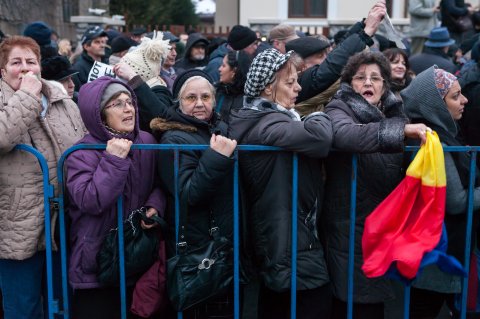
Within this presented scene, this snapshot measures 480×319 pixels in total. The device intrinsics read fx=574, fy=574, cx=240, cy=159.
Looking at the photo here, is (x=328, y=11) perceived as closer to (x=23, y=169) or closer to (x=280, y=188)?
(x=280, y=188)

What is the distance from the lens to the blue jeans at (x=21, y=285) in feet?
11.1

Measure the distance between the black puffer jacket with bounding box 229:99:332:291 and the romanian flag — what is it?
1.05 ft

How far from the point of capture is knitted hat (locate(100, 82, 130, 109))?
10.6 ft

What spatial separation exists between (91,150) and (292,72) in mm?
1239

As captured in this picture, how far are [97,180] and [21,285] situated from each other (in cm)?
94

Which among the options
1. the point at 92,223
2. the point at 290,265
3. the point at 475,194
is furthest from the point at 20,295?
the point at 475,194

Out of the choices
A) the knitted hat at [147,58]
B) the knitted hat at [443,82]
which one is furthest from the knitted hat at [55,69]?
the knitted hat at [443,82]

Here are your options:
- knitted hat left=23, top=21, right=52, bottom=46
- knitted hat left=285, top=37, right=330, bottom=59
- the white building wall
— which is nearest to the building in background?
the white building wall

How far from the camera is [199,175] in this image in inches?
120

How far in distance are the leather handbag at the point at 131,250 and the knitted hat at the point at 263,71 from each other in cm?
92

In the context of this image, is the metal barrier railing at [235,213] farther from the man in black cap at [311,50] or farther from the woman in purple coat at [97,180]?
the man in black cap at [311,50]

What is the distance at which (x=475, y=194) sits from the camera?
3318 millimetres

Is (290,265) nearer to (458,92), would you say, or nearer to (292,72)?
(292,72)

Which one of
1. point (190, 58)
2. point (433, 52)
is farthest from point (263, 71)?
point (190, 58)
